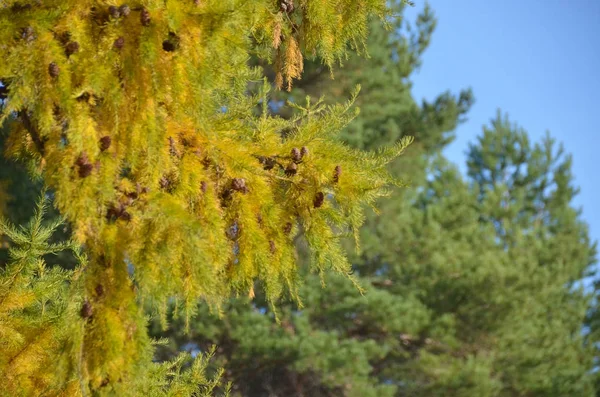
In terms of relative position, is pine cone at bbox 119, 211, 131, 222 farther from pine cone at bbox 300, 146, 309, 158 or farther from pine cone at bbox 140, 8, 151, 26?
pine cone at bbox 300, 146, 309, 158

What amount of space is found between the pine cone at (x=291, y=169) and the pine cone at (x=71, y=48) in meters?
0.81

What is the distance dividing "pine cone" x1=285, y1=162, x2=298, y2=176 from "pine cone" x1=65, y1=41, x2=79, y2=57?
81 cm

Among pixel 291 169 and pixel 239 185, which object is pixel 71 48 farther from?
pixel 291 169

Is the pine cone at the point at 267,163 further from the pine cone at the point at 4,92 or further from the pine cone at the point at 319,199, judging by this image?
the pine cone at the point at 4,92

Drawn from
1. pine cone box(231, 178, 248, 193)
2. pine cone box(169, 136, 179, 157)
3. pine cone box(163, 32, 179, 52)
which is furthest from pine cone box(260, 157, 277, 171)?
pine cone box(163, 32, 179, 52)

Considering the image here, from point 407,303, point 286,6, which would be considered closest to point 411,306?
point 407,303

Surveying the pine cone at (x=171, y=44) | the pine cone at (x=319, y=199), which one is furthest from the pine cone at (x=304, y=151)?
the pine cone at (x=171, y=44)

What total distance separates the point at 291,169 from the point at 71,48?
83cm

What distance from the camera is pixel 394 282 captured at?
16.5 m

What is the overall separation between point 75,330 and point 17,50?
2.49 feet

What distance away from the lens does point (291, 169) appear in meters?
2.78

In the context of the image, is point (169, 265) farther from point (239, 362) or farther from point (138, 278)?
point (239, 362)

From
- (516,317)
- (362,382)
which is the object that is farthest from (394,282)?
(362,382)

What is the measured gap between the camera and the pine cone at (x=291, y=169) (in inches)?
109
